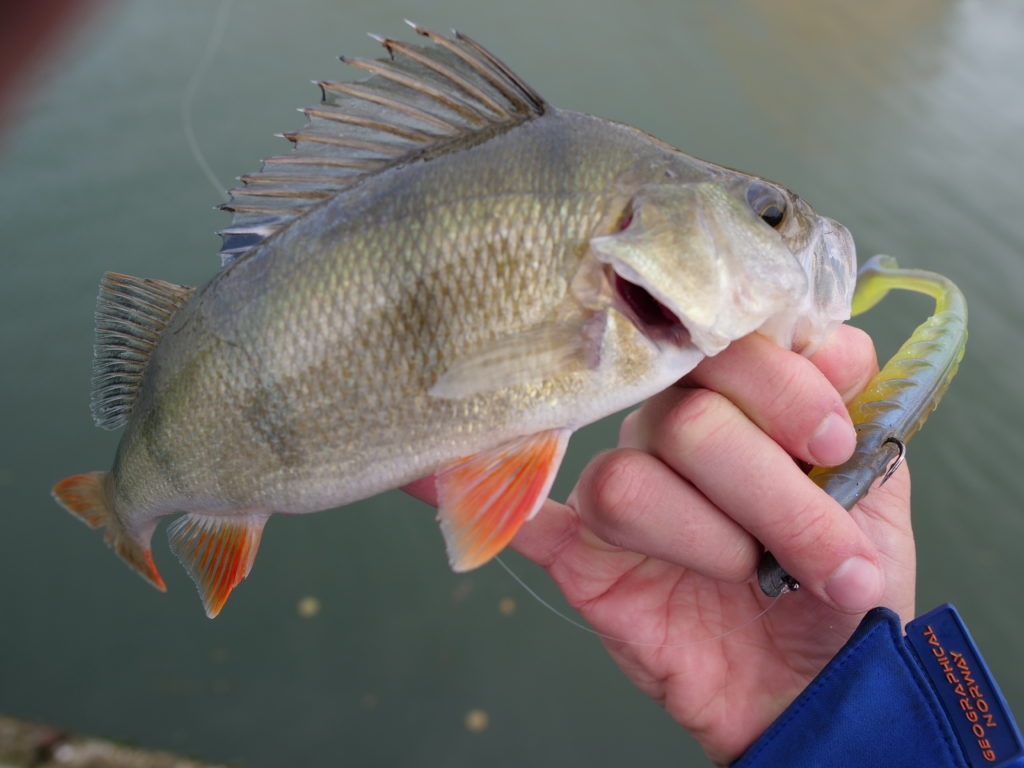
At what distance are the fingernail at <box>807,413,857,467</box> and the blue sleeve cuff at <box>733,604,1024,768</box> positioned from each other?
1.06 feet

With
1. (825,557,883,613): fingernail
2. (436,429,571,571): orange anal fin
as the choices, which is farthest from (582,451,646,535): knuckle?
(825,557,883,613): fingernail

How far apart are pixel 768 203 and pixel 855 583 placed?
1.95 ft

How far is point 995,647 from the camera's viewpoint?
2838 millimetres

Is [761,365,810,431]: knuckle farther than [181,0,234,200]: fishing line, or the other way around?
[181,0,234,200]: fishing line

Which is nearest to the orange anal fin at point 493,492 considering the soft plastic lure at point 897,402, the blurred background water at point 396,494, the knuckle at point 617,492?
the knuckle at point 617,492

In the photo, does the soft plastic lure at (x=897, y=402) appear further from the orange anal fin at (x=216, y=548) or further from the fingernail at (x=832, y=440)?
the orange anal fin at (x=216, y=548)

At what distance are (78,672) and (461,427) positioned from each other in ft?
7.42

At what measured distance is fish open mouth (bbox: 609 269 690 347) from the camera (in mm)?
951

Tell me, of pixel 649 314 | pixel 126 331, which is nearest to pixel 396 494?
pixel 126 331

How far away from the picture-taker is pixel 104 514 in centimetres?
122

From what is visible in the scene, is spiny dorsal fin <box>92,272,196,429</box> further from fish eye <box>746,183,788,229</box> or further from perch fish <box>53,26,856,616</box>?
fish eye <box>746,183,788,229</box>

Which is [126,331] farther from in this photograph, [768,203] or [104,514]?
→ [768,203]

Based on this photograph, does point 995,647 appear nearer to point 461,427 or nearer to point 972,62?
point 461,427

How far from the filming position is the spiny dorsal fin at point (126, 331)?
1.14 m
